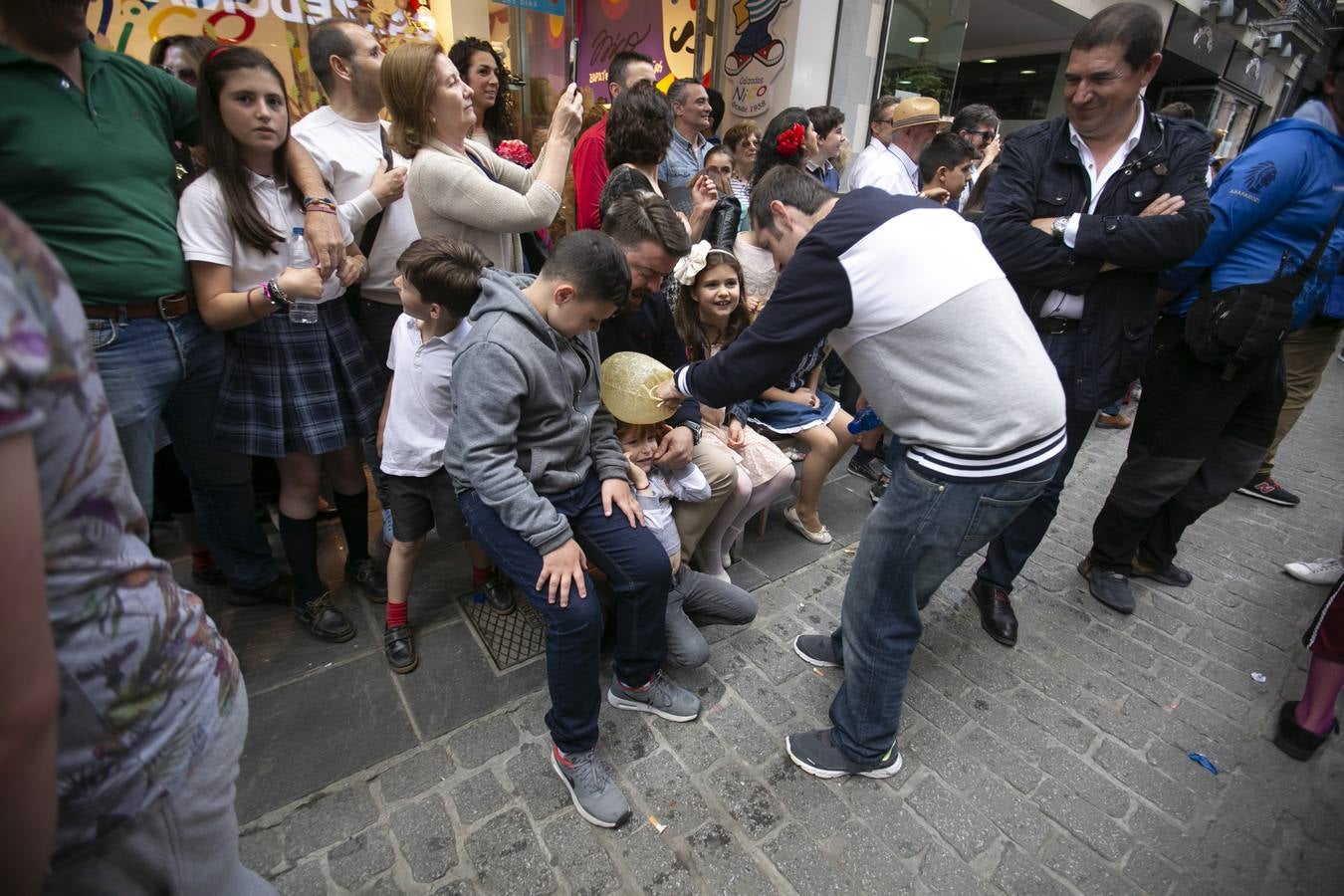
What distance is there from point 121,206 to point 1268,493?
238 inches

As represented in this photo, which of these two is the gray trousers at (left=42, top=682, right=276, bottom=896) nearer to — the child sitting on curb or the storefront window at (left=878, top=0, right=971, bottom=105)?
the child sitting on curb

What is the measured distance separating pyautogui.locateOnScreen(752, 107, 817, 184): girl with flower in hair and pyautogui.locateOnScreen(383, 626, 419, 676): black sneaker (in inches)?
129

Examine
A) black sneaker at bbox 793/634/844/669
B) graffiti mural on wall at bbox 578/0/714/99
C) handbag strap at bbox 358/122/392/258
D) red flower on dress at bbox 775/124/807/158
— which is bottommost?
black sneaker at bbox 793/634/844/669

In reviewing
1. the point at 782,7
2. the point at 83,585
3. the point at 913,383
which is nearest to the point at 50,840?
the point at 83,585

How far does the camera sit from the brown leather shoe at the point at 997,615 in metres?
2.71

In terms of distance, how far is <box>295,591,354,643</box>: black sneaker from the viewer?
2.48 meters

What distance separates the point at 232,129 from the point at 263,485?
188cm

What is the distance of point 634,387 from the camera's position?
2.27 meters

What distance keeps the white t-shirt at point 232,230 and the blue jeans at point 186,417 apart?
22 centimetres

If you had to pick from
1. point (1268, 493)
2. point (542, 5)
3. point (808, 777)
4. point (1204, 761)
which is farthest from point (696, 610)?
point (542, 5)

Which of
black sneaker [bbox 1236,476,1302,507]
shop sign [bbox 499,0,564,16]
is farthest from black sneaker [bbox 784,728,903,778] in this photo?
shop sign [bbox 499,0,564,16]

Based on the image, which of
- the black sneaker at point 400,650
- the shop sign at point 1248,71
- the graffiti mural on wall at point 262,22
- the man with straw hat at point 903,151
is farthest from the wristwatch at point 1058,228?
the shop sign at point 1248,71

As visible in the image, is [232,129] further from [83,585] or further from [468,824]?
[468,824]

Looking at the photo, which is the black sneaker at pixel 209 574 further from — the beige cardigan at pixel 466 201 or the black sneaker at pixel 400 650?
the beige cardigan at pixel 466 201
